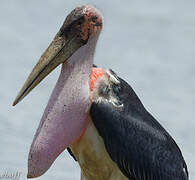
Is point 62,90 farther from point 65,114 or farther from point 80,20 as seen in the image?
point 80,20

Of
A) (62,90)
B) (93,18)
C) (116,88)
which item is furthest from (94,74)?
(93,18)

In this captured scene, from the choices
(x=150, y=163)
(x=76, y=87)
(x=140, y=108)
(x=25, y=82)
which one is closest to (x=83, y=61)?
(x=76, y=87)

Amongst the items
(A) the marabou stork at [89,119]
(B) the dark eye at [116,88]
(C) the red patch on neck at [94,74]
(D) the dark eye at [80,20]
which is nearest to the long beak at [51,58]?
(A) the marabou stork at [89,119]

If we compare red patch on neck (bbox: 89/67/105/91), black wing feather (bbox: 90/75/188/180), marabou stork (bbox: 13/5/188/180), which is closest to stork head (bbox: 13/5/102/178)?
marabou stork (bbox: 13/5/188/180)

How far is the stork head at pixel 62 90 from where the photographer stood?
14.9 feet

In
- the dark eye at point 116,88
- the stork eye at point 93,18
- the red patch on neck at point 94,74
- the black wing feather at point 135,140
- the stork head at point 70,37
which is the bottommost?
the black wing feather at point 135,140

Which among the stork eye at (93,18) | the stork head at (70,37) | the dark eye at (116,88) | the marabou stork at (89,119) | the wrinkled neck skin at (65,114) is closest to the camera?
the wrinkled neck skin at (65,114)

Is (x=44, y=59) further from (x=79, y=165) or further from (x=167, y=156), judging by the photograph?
(x=167, y=156)

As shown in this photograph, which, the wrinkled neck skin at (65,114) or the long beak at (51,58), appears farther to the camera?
the long beak at (51,58)

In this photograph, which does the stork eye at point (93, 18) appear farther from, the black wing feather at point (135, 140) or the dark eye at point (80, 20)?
the black wing feather at point (135, 140)

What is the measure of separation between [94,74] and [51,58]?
60 cm

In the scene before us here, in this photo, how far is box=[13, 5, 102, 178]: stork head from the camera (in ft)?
14.9

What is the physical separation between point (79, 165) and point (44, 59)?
1373 millimetres

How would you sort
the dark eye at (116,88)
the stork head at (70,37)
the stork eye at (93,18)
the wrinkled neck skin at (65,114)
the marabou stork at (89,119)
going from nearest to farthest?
1. the wrinkled neck skin at (65,114)
2. the marabou stork at (89,119)
3. the stork head at (70,37)
4. the stork eye at (93,18)
5. the dark eye at (116,88)
